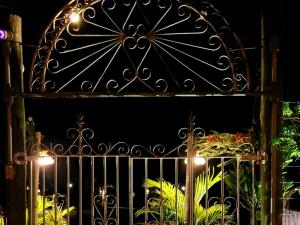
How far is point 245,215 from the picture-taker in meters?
9.27

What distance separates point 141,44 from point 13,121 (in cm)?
156

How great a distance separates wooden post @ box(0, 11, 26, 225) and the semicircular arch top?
213mm

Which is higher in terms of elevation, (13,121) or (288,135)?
(13,121)

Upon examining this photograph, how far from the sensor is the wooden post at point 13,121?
16.4 ft

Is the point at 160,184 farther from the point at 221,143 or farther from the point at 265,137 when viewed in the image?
the point at 265,137

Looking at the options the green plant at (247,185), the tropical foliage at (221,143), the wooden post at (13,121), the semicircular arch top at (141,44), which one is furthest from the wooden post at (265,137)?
the wooden post at (13,121)

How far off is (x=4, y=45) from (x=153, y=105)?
3.93m

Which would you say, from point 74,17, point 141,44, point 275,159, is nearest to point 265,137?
point 275,159

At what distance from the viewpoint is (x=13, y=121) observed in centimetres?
509

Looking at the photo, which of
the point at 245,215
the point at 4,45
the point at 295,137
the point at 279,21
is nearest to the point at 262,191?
the point at 295,137

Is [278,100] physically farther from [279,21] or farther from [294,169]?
[294,169]

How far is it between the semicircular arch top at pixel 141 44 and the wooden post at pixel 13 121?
213mm

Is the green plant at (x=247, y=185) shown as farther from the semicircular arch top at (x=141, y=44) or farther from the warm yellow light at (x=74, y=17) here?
the warm yellow light at (x=74, y=17)

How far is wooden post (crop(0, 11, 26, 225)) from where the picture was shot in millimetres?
5012
